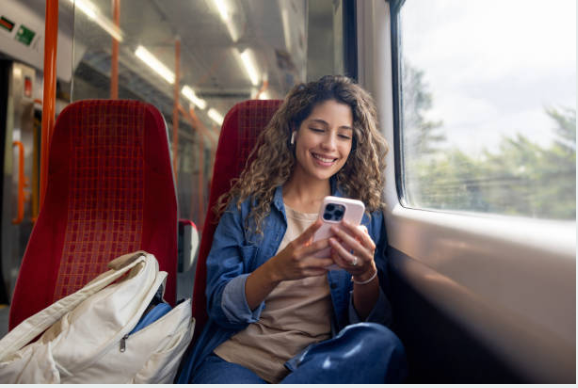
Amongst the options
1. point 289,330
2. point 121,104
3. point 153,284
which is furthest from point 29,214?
point 289,330

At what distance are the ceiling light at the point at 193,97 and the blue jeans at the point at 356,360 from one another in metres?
2.00

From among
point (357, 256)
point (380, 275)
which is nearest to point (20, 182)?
point (380, 275)

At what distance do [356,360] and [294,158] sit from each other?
29.3 inches

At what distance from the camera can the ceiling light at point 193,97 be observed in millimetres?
2555

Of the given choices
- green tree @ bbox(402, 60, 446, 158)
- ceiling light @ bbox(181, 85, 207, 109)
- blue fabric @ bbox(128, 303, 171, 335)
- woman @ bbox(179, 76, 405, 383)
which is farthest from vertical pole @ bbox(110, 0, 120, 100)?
green tree @ bbox(402, 60, 446, 158)

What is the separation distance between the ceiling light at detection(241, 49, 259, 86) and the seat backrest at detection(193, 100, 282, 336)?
38.5 inches

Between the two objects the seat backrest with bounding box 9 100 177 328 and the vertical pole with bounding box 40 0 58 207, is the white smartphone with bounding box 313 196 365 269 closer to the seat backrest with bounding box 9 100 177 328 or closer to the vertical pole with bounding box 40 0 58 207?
the seat backrest with bounding box 9 100 177 328

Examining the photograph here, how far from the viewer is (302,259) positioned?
916 millimetres

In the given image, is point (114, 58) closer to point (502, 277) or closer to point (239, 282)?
point (239, 282)

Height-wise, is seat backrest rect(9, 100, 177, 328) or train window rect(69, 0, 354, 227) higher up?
train window rect(69, 0, 354, 227)

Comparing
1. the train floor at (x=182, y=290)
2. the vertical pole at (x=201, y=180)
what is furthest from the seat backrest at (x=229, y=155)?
the vertical pole at (x=201, y=180)

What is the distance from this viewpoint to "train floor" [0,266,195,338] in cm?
306

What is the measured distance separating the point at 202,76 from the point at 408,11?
5.20 feet

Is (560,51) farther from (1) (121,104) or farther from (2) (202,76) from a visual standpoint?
(2) (202,76)
